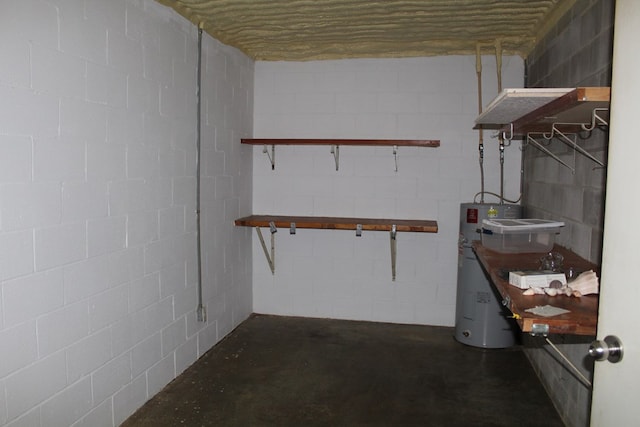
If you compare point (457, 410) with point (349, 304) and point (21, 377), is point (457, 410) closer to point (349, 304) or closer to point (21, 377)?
point (349, 304)

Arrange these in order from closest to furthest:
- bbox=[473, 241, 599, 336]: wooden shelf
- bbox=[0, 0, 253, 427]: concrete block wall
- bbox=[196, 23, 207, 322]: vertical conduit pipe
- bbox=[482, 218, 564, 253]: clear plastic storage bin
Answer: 1. bbox=[473, 241, 599, 336]: wooden shelf
2. bbox=[0, 0, 253, 427]: concrete block wall
3. bbox=[482, 218, 564, 253]: clear plastic storage bin
4. bbox=[196, 23, 207, 322]: vertical conduit pipe

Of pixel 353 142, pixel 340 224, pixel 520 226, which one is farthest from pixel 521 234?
pixel 353 142

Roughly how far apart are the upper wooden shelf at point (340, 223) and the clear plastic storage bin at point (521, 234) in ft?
3.32

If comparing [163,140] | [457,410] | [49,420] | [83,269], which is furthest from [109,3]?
[457,410]

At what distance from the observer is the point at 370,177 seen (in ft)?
14.1

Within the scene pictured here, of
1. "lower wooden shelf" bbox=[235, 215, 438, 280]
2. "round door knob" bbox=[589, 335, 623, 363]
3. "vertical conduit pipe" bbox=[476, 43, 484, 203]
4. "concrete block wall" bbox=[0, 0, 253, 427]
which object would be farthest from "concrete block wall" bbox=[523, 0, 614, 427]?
"concrete block wall" bbox=[0, 0, 253, 427]

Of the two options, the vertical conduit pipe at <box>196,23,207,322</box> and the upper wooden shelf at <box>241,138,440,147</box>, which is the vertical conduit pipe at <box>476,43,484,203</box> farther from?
the vertical conduit pipe at <box>196,23,207,322</box>

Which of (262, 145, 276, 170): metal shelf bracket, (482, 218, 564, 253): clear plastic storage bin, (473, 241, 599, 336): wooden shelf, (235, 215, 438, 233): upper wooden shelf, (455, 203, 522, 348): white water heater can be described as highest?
(262, 145, 276, 170): metal shelf bracket

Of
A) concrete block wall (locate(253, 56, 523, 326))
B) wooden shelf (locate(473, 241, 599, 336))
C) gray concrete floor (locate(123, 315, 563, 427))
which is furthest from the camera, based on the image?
concrete block wall (locate(253, 56, 523, 326))

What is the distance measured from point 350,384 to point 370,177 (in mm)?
1836

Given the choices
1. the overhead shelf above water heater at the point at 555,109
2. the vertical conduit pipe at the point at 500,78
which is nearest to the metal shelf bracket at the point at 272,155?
the vertical conduit pipe at the point at 500,78

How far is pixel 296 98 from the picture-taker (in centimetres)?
435

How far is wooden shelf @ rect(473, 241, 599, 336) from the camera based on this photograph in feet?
4.89

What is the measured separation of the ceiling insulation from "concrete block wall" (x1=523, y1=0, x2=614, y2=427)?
245 millimetres
